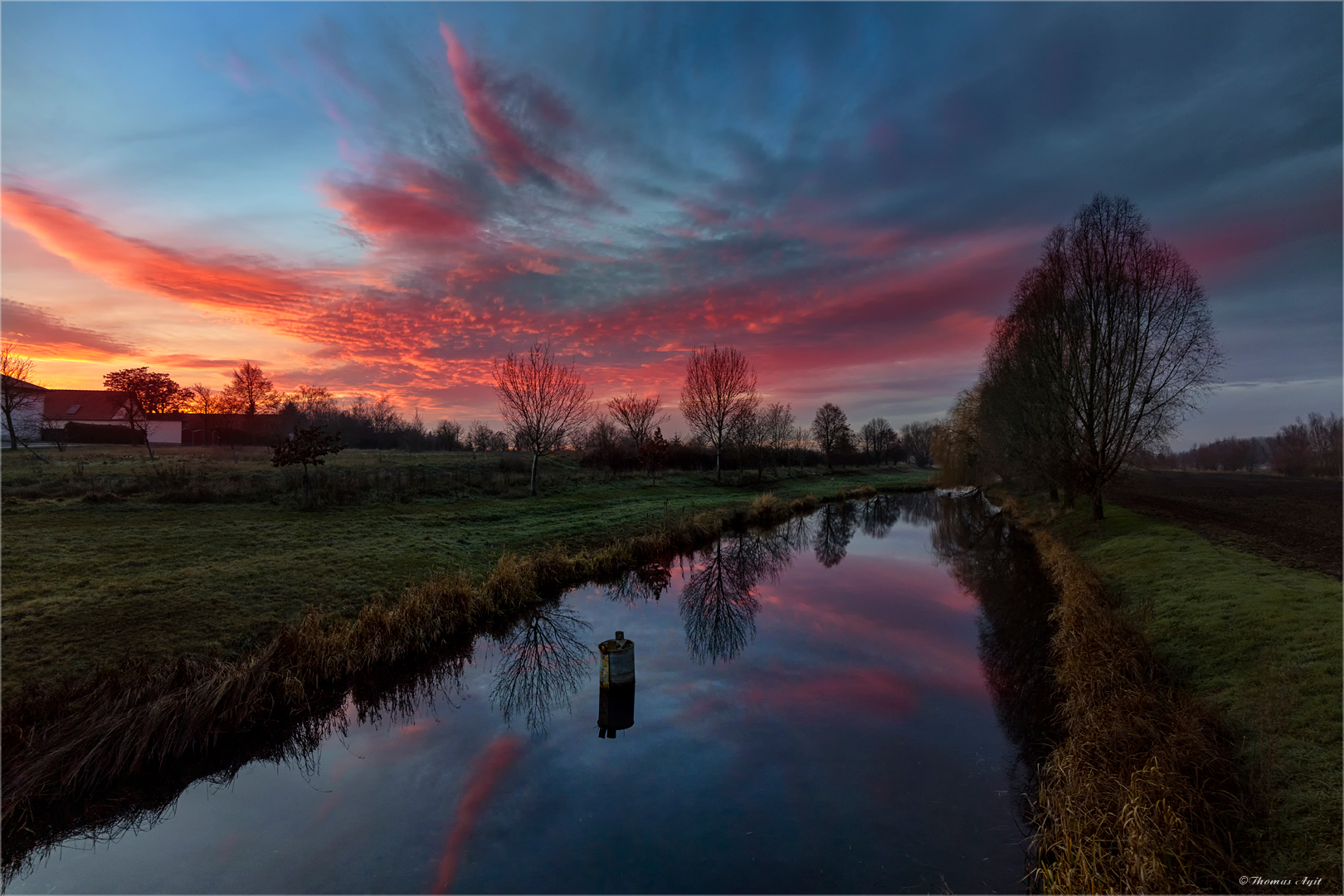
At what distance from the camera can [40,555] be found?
11602 millimetres

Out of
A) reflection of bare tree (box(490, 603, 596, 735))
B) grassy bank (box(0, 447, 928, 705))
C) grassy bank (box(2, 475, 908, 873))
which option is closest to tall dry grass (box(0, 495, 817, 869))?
grassy bank (box(2, 475, 908, 873))

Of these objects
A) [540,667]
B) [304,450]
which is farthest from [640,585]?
[304,450]

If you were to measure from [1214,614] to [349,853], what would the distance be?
14.1 metres

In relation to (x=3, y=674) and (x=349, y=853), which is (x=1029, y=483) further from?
(x=3, y=674)

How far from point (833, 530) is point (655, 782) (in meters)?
25.8

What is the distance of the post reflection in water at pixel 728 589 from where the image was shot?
41.2 ft

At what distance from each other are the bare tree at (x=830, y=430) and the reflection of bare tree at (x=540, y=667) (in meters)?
69.6

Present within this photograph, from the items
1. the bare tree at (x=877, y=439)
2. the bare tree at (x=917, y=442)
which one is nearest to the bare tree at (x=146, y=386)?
the bare tree at (x=877, y=439)

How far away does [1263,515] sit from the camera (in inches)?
802

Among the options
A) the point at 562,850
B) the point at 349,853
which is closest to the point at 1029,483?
the point at 562,850

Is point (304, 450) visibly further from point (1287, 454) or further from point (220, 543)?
point (1287, 454)

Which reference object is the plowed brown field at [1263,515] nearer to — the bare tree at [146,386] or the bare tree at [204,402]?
the bare tree at [146,386]

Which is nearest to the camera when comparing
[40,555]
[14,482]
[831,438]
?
[40,555]

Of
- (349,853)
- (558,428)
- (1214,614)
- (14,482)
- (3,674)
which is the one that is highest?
(558,428)
